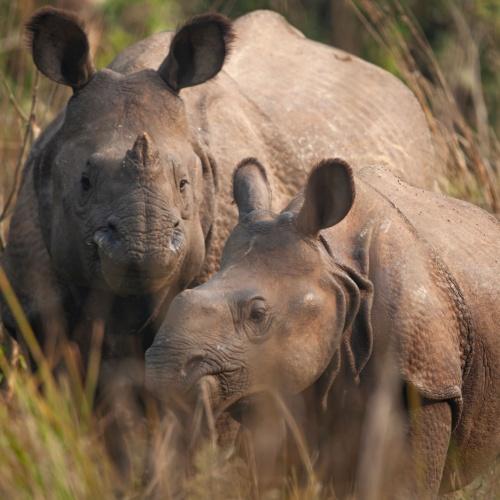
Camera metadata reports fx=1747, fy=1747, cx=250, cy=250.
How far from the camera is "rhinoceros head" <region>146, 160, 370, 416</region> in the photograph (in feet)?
18.0

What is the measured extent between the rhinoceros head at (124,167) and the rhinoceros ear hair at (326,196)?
27.4 inches

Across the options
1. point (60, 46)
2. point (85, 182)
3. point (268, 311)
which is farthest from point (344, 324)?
point (60, 46)

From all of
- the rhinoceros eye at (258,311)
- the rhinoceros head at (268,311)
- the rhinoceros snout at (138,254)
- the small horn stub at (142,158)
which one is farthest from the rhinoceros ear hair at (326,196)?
the small horn stub at (142,158)

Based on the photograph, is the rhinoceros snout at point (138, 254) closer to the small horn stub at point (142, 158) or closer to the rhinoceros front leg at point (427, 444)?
the small horn stub at point (142, 158)

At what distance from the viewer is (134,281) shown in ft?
21.1

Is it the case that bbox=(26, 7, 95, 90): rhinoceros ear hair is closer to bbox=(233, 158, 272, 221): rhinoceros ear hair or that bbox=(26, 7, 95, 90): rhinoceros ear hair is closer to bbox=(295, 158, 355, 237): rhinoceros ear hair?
bbox=(233, 158, 272, 221): rhinoceros ear hair

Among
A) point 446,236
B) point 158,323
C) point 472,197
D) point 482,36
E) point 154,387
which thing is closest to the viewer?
point 154,387

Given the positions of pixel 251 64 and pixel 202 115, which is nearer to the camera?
pixel 202 115

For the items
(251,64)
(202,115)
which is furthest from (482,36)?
(202,115)

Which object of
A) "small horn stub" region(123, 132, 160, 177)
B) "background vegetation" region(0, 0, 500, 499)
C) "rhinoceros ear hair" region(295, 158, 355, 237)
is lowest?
"background vegetation" region(0, 0, 500, 499)

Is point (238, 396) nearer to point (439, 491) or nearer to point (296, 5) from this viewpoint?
point (439, 491)

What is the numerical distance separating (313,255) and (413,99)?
157 inches

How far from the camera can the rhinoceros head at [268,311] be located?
5480 mm

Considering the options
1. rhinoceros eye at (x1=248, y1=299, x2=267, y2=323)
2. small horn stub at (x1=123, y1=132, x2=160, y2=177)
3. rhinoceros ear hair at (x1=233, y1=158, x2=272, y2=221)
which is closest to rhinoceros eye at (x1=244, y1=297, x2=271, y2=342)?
rhinoceros eye at (x1=248, y1=299, x2=267, y2=323)
